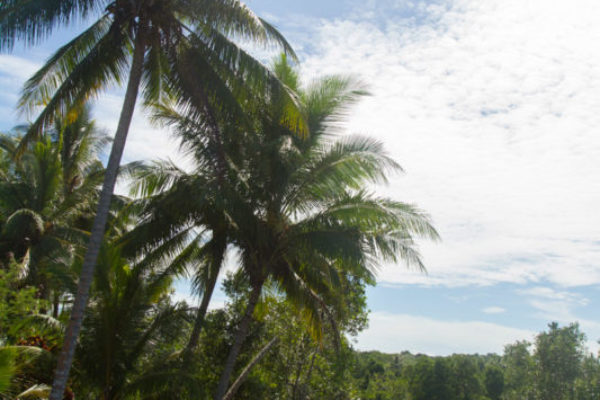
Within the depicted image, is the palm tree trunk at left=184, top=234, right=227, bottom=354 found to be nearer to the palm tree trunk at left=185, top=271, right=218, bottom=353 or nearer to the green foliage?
the palm tree trunk at left=185, top=271, right=218, bottom=353

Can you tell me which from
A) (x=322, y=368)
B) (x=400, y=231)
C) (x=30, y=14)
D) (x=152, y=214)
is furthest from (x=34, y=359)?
(x=322, y=368)

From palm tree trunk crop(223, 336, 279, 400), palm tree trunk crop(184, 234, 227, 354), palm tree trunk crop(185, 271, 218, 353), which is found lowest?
palm tree trunk crop(223, 336, 279, 400)

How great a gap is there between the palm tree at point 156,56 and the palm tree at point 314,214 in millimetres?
1049

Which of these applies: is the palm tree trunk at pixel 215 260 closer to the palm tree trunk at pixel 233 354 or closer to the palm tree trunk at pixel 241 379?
the palm tree trunk at pixel 241 379

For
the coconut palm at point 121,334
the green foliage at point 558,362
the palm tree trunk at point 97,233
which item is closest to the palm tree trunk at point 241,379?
the coconut palm at point 121,334

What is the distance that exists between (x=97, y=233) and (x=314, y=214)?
4224 millimetres

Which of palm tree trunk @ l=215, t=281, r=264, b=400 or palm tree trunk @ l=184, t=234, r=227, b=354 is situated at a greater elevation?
palm tree trunk @ l=184, t=234, r=227, b=354

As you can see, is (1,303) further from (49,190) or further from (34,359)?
(49,190)

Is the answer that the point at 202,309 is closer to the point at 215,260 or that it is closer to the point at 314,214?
the point at 215,260

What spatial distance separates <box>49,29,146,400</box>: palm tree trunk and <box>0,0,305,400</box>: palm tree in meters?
0.02

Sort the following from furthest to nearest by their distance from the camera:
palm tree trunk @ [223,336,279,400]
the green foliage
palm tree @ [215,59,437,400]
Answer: the green foliage
palm tree trunk @ [223,336,279,400]
palm tree @ [215,59,437,400]

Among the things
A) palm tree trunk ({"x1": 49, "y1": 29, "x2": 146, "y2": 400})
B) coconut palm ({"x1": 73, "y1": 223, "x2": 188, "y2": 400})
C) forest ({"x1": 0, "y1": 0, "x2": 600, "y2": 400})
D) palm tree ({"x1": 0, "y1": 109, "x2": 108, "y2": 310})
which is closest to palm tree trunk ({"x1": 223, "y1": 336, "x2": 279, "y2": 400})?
forest ({"x1": 0, "y1": 0, "x2": 600, "y2": 400})

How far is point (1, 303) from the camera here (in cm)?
820

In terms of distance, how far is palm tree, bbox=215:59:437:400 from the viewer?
9703 millimetres
